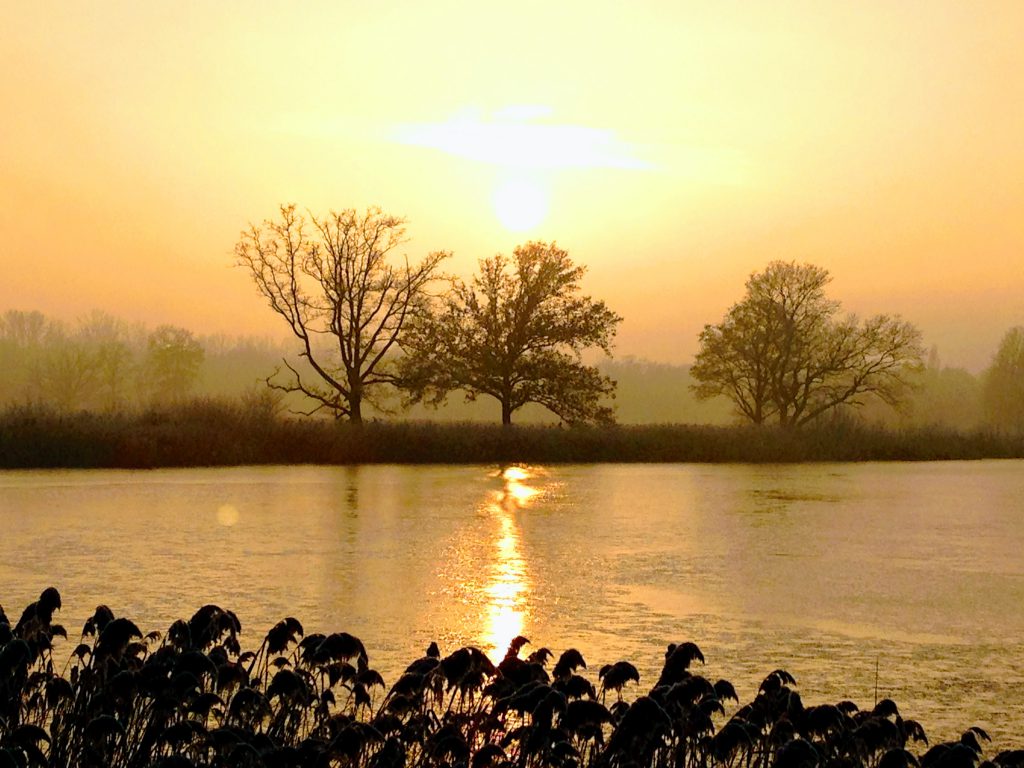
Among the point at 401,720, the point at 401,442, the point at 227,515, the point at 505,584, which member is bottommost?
the point at 505,584

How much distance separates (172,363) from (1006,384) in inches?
2362

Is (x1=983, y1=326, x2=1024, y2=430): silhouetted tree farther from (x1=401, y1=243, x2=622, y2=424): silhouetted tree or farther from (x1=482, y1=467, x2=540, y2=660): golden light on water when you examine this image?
(x1=482, y1=467, x2=540, y2=660): golden light on water

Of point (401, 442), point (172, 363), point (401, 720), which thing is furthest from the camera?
point (172, 363)

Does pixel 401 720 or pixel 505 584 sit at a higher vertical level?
pixel 401 720

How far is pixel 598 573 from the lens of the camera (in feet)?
47.0

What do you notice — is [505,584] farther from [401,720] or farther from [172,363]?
[172,363]

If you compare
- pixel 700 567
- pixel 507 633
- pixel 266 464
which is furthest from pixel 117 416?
pixel 507 633

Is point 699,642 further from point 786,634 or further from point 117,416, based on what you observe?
point 117,416

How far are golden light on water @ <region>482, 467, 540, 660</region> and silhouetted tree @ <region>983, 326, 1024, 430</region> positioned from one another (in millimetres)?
72379

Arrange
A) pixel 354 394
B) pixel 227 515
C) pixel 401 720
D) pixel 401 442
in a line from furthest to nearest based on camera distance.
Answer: pixel 354 394 → pixel 401 442 → pixel 227 515 → pixel 401 720

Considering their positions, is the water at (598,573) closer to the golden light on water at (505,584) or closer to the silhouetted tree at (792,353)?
the golden light on water at (505,584)

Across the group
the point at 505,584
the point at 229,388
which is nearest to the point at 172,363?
the point at 229,388

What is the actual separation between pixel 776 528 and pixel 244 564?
8857mm

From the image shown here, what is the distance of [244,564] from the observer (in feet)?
47.6
